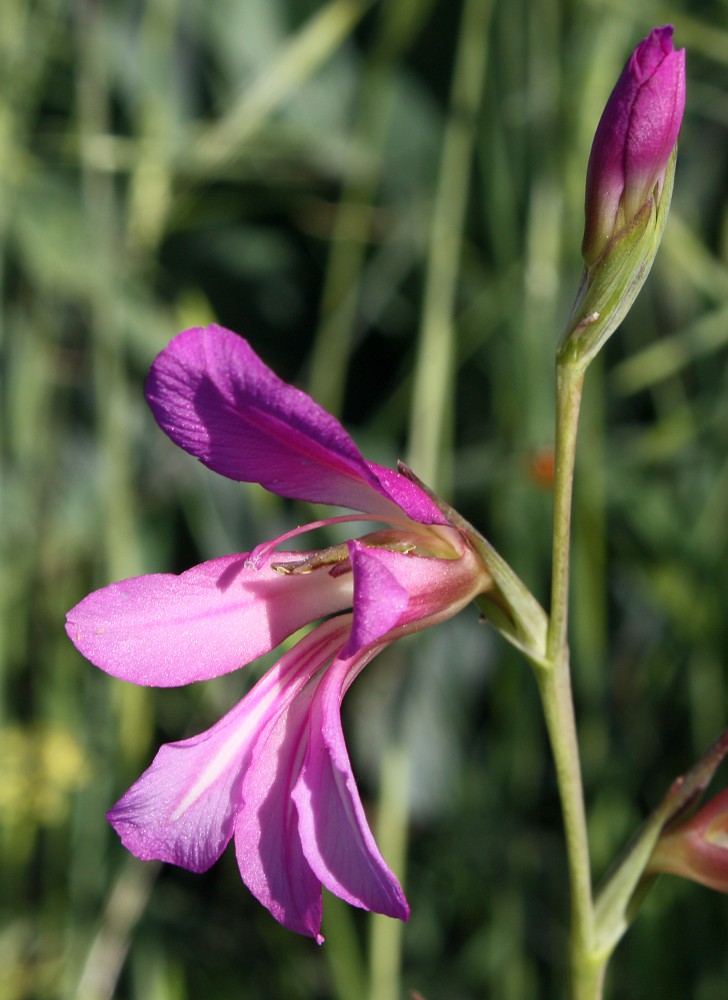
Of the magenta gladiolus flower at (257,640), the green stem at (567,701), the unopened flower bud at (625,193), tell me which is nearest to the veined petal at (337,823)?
the magenta gladiolus flower at (257,640)

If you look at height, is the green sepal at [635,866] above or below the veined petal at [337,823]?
below

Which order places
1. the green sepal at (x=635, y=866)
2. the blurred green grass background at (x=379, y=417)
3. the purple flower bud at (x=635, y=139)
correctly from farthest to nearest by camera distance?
the blurred green grass background at (x=379, y=417)
the green sepal at (x=635, y=866)
the purple flower bud at (x=635, y=139)

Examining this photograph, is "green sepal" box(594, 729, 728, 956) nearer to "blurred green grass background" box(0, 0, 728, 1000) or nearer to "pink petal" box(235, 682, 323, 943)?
"pink petal" box(235, 682, 323, 943)

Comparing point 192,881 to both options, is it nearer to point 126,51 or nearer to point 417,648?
point 417,648

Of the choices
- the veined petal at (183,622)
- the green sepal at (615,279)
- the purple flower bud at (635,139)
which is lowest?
the veined petal at (183,622)

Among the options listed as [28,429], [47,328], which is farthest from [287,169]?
[28,429]

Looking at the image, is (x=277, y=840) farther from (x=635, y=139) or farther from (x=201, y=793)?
(x=635, y=139)

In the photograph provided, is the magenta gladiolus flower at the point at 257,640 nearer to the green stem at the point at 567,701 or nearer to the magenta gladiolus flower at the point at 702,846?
the green stem at the point at 567,701

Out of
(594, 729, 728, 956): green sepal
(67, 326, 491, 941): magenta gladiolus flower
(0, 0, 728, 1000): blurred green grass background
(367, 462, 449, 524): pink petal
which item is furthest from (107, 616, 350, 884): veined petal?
(0, 0, 728, 1000): blurred green grass background
